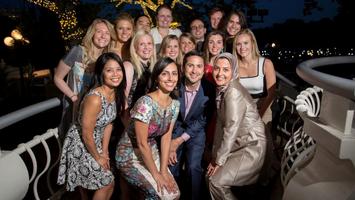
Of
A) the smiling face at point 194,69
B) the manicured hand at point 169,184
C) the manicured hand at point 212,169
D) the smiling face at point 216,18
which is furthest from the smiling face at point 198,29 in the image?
the manicured hand at point 169,184

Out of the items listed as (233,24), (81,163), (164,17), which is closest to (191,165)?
(81,163)

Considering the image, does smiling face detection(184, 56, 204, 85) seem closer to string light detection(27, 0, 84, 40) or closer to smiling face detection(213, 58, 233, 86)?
smiling face detection(213, 58, 233, 86)

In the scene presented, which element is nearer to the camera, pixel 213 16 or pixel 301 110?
pixel 301 110

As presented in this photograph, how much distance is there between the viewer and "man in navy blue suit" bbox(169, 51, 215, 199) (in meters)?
3.10

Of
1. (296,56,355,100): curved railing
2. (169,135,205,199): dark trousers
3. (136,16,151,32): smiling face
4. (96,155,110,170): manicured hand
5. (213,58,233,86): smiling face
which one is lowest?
(169,135,205,199): dark trousers

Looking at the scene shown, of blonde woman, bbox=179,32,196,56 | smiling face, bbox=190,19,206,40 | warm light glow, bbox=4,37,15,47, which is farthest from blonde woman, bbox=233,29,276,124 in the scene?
warm light glow, bbox=4,37,15,47

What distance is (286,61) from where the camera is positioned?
34.1m

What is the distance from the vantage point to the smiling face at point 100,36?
3.55 m

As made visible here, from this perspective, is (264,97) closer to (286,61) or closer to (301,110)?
(301,110)

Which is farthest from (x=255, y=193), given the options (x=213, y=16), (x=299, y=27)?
(x=299, y=27)

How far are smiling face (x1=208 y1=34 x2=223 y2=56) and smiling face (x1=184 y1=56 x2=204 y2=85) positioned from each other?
28.0 inches

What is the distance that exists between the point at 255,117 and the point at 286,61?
109 ft

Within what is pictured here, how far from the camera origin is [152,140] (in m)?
2.83

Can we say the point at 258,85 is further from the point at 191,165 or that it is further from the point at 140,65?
the point at 140,65
